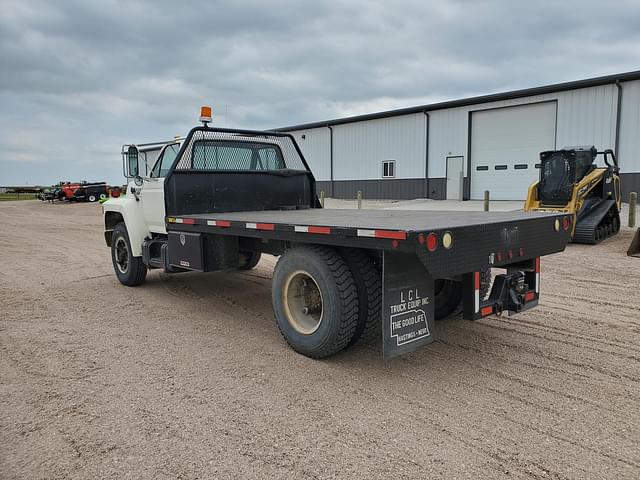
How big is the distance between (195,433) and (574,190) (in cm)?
1080

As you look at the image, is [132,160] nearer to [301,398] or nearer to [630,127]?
[301,398]

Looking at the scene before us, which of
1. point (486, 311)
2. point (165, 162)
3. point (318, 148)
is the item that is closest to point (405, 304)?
point (486, 311)

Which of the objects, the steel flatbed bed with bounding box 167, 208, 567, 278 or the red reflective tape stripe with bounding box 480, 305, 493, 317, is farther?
the red reflective tape stripe with bounding box 480, 305, 493, 317

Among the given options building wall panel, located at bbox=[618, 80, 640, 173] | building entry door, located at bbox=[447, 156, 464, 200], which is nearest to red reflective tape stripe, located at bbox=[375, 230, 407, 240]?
building wall panel, located at bbox=[618, 80, 640, 173]

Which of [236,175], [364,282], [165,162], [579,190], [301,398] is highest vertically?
[165,162]

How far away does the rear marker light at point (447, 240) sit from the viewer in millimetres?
3348

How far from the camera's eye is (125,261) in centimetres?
754

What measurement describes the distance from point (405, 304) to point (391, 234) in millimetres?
634

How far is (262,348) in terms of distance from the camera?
15.2ft

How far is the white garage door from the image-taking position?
2108cm

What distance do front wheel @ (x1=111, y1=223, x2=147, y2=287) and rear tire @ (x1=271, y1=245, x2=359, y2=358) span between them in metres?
3.45

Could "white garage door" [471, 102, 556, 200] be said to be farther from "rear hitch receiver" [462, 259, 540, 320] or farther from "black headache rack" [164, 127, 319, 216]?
"rear hitch receiver" [462, 259, 540, 320]

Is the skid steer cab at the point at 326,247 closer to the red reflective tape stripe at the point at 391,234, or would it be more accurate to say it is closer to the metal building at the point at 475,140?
the red reflective tape stripe at the point at 391,234

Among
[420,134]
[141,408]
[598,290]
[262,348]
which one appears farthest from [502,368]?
[420,134]
